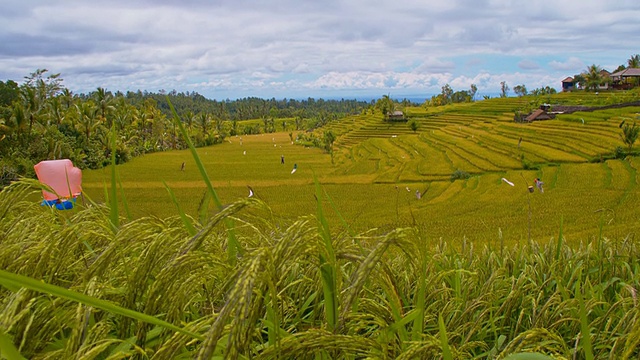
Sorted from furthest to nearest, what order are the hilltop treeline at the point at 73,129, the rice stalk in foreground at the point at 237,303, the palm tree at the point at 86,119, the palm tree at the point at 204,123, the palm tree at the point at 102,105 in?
the palm tree at the point at 204,123
the palm tree at the point at 102,105
the palm tree at the point at 86,119
the hilltop treeline at the point at 73,129
the rice stalk in foreground at the point at 237,303

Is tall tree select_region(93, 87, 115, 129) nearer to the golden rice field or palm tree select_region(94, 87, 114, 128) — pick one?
palm tree select_region(94, 87, 114, 128)

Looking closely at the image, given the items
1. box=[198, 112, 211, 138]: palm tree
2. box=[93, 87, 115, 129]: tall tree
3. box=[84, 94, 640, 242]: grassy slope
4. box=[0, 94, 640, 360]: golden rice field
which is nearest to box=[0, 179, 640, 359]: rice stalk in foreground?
box=[0, 94, 640, 360]: golden rice field

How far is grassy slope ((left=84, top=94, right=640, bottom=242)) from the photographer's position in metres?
19.2

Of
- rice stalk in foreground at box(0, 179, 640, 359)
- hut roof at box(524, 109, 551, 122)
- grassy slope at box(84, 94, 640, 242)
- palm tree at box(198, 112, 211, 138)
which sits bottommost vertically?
grassy slope at box(84, 94, 640, 242)

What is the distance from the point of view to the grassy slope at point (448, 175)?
19.2 meters

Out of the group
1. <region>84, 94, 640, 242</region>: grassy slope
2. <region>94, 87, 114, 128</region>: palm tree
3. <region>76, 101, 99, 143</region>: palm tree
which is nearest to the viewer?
<region>84, 94, 640, 242</region>: grassy slope

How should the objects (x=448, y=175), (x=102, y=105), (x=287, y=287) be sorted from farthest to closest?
(x=102, y=105) < (x=448, y=175) < (x=287, y=287)

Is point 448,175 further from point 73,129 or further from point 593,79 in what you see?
point 593,79

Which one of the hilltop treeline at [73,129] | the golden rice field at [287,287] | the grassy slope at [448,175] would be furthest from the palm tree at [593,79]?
the golden rice field at [287,287]

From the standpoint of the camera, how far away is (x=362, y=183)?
107 ft

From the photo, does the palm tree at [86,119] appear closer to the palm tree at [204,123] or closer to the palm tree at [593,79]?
the palm tree at [204,123]

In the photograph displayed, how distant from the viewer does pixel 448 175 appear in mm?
31734

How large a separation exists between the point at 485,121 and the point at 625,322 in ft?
190

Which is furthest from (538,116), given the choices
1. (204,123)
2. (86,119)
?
(86,119)
